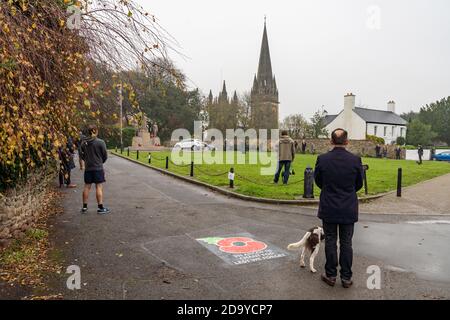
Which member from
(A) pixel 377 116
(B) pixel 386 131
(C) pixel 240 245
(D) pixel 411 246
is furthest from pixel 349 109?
(C) pixel 240 245

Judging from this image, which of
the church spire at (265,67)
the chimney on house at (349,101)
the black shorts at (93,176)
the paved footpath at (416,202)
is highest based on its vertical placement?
the church spire at (265,67)

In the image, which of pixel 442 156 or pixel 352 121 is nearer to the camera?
pixel 442 156

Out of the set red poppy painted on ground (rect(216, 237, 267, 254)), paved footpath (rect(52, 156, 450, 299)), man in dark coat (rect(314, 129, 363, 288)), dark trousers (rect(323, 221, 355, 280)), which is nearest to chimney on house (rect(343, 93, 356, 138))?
paved footpath (rect(52, 156, 450, 299))

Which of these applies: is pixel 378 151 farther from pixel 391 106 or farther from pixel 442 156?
pixel 391 106

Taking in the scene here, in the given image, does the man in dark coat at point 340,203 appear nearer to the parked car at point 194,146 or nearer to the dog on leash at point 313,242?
the dog on leash at point 313,242

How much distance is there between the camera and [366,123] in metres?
53.4

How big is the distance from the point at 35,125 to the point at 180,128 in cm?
5725

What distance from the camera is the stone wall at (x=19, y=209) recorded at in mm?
5434

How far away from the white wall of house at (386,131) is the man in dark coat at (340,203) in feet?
175

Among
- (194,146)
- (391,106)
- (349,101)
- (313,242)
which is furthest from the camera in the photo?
(391,106)

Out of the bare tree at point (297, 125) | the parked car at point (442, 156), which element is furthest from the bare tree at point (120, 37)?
the bare tree at point (297, 125)

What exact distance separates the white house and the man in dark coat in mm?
51087

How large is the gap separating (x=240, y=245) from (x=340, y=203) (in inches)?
85.0

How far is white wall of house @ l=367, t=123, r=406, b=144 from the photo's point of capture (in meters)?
55.0
